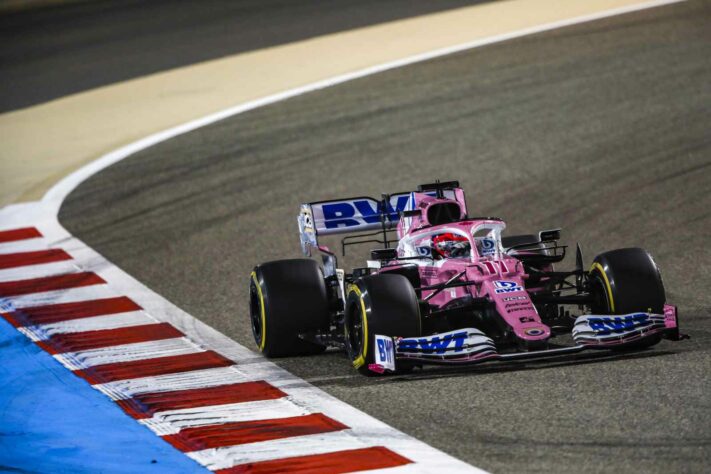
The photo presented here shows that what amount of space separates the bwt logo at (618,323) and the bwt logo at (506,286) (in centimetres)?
52

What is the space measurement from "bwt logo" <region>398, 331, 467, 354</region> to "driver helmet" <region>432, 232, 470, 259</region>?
1158mm

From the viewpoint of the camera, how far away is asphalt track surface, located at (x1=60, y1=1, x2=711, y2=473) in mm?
7352

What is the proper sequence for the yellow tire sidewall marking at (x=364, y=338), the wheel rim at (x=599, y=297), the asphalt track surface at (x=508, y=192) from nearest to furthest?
the asphalt track surface at (x=508, y=192) → the yellow tire sidewall marking at (x=364, y=338) → the wheel rim at (x=599, y=297)

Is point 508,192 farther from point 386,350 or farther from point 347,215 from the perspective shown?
point 386,350

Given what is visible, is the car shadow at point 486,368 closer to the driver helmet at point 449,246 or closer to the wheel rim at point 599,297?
the wheel rim at point 599,297

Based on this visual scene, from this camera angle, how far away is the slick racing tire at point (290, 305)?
9367 mm

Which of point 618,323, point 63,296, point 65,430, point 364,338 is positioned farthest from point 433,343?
point 63,296

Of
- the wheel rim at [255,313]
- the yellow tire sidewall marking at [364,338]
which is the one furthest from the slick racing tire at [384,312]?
the wheel rim at [255,313]

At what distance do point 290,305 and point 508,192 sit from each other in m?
5.69

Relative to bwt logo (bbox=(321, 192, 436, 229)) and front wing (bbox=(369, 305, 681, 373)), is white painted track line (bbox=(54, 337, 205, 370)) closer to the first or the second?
bwt logo (bbox=(321, 192, 436, 229))

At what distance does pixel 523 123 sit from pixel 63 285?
279 inches

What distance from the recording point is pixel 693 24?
20.8 meters

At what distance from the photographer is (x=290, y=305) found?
9.38m

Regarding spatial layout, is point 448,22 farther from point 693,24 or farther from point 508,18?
point 693,24
